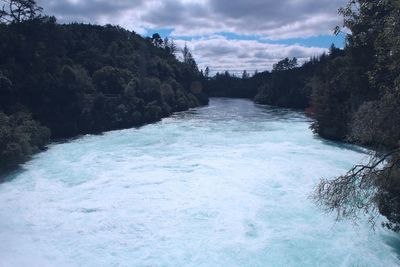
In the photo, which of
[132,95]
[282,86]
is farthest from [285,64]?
[132,95]

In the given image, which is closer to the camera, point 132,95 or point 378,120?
point 378,120

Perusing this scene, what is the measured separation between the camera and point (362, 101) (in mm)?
29922

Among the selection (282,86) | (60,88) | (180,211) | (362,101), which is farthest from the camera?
(282,86)

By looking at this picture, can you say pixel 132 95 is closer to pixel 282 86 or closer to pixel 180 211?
pixel 180 211

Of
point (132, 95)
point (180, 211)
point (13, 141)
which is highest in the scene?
point (132, 95)

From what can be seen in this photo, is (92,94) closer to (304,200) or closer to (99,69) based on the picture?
(99,69)

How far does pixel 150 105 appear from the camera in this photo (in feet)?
162

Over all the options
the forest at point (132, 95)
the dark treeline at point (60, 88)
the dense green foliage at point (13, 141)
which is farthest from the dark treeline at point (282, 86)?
the dense green foliage at point (13, 141)

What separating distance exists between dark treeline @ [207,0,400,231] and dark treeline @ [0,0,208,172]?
19455 mm

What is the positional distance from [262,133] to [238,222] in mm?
23204

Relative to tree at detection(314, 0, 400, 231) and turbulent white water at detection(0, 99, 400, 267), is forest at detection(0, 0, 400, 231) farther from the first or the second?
turbulent white water at detection(0, 99, 400, 267)

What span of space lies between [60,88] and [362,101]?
91.0 ft

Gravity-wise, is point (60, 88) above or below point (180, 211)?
above

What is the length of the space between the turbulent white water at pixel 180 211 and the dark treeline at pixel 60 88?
9.95ft
